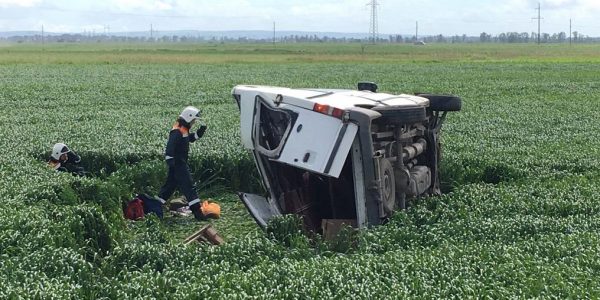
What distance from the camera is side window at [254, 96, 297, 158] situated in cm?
912

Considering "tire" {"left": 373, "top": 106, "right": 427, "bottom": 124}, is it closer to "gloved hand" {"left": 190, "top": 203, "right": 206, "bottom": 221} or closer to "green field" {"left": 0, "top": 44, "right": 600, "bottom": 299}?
"green field" {"left": 0, "top": 44, "right": 600, "bottom": 299}

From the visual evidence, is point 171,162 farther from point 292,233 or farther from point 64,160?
point 292,233

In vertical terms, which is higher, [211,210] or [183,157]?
[183,157]

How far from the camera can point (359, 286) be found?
6.10 m

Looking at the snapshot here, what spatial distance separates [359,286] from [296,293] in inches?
20.7

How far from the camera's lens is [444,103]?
1041 cm

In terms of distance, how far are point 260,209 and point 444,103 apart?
301cm

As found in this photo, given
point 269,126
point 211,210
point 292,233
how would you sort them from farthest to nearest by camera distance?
point 211,210, point 269,126, point 292,233

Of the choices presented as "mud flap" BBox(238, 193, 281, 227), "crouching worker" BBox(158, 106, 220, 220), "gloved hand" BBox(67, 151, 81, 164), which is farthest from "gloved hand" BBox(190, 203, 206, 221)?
"gloved hand" BBox(67, 151, 81, 164)

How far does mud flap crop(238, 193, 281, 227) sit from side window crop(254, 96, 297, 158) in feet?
2.93

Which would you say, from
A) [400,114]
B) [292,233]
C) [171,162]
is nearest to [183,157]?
[171,162]

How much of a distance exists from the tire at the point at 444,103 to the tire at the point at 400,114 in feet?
3.94

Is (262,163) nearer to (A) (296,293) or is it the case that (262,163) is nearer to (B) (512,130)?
(A) (296,293)

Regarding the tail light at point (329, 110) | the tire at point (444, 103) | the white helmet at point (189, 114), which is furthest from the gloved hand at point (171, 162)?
the tire at point (444, 103)
